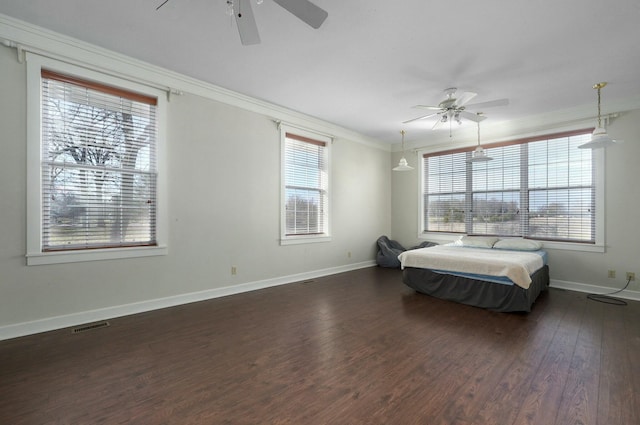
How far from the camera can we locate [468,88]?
3789mm

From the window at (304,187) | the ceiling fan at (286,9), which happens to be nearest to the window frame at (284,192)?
the window at (304,187)

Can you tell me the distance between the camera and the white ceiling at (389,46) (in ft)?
7.85

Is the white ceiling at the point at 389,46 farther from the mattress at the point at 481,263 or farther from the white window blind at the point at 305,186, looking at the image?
the mattress at the point at 481,263

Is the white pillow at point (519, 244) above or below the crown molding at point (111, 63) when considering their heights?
below

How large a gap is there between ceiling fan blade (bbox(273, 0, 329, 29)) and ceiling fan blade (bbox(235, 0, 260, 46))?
0.27 meters

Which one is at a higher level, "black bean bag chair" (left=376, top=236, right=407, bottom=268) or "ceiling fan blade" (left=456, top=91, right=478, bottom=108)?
"ceiling fan blade" (left=456, top=91, right=478, bottom=108)

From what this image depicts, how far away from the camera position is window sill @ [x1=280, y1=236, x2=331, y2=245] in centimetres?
477

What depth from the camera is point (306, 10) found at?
6.15ft

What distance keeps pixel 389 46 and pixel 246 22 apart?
1.52 m

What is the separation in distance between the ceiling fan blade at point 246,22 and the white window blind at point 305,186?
2.67 meters

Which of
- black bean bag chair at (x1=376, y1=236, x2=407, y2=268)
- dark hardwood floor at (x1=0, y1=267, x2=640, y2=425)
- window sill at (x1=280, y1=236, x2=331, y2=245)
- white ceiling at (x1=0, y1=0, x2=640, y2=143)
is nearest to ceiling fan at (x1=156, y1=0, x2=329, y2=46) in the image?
white ceiling at (x1=0, y1=0, x2=640, y2=143)

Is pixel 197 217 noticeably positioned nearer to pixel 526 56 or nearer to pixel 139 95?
pixel 139 95

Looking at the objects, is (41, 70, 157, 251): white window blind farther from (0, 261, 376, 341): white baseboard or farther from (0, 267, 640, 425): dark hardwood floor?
(0, 267, 640, 425): dark hardwood floor

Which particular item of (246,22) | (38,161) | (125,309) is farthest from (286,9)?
(125,309)
